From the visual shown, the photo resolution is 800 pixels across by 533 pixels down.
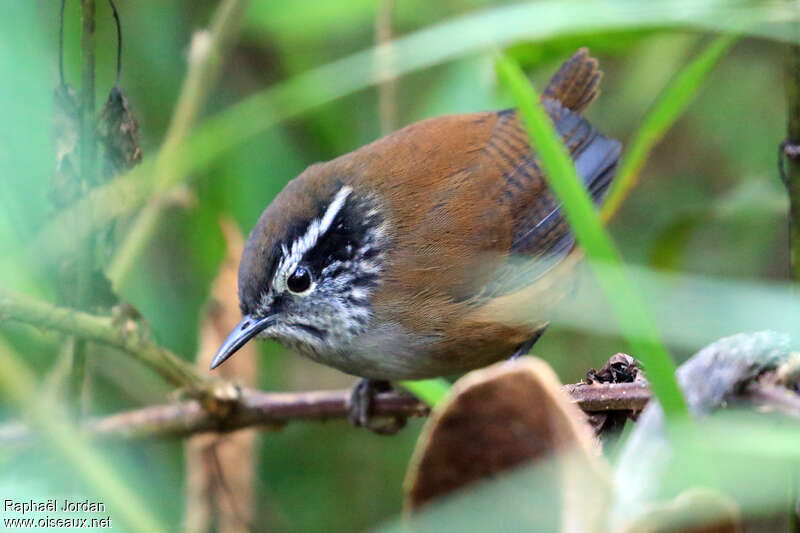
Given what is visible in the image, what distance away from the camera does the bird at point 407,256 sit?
3.01 metres

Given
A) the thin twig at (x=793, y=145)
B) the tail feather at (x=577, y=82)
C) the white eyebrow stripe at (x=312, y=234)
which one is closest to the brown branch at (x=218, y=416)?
the white eyebrow stripe at (x=312, y=234)

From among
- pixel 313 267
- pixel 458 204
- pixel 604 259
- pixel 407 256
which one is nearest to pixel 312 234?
pixel 313 267

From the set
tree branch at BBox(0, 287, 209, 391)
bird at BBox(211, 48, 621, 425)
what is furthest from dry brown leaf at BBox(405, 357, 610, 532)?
bird at BBox(211, 48, 621, 425)

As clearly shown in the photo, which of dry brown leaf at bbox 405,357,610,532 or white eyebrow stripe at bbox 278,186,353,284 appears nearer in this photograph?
dry brown leaf at bbox 405,357,610,532

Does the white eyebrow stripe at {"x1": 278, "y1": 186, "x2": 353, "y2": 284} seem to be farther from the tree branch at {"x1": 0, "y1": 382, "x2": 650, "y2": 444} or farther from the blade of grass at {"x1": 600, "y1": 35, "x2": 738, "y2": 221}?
the blade of grass at {"x1": 600, "y1": 35, "x2": 738, "y2": 221}

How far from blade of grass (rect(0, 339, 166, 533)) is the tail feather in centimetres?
268

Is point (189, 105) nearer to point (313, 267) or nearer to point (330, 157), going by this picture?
point (313, 267)

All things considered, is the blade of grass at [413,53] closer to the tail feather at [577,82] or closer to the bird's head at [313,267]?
the bird's head at [313,267]

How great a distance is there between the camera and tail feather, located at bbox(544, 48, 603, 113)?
418 centimetres

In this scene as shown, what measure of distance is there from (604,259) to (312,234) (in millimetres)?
1919

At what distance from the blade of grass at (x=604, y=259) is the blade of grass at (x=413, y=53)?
115cm

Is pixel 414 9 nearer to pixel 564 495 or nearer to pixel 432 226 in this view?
pixel 432 226

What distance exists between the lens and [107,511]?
2324 millimetres

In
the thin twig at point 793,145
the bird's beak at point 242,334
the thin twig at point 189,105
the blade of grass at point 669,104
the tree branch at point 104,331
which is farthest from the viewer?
the thin twig at point 189,105
